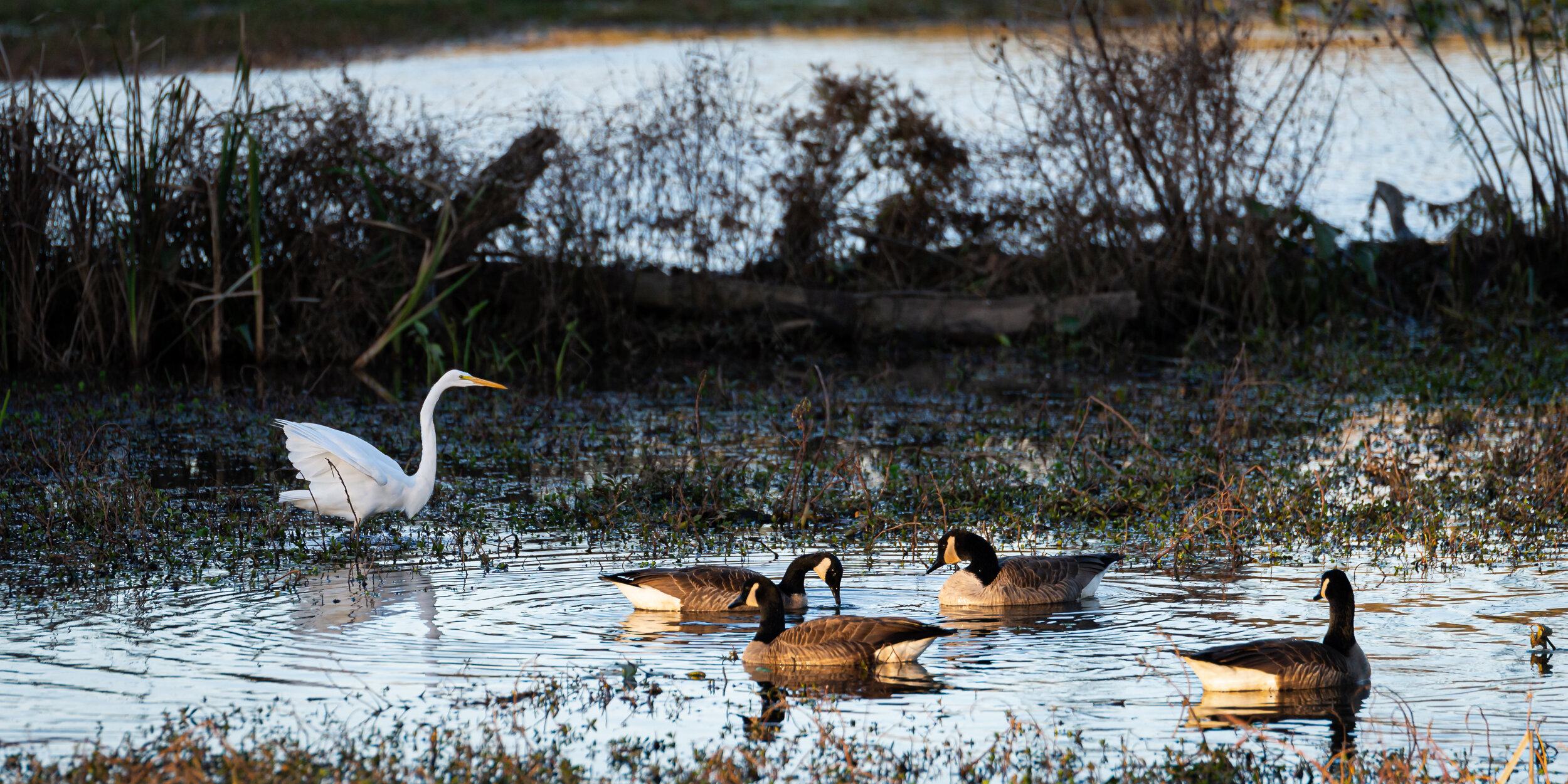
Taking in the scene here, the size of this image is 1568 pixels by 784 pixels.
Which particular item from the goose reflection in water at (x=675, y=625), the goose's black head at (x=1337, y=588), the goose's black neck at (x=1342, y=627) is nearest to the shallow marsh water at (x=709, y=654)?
the goose reflection in water at (x=675, y=625)

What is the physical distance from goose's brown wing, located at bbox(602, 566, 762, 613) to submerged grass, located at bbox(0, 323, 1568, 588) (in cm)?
134

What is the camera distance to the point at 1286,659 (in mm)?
6715

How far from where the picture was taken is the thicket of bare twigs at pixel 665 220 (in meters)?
14.9

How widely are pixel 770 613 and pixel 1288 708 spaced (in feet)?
7.23

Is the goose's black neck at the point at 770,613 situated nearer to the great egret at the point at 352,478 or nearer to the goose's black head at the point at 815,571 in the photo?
the goose's black head at the point at 815,571

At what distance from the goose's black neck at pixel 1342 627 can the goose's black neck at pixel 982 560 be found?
176 centimetres

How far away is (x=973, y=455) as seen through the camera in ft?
37.9

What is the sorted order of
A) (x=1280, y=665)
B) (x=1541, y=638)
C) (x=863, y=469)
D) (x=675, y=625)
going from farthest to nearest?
1. (x=863, y=469)
2. (x=675, y=625)
3. (x=1541, y=638)
4. (x=1280, y=665)

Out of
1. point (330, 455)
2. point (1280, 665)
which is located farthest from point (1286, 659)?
point (330, 455)

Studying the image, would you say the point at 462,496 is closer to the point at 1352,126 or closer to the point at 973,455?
the point at 973,455

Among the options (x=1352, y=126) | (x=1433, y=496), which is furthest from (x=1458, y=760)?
(x=1352, y=126)

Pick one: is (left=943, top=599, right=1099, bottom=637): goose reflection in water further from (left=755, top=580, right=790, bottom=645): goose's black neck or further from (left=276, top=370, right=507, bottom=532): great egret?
(left=276, top=370, right=507, bottom=532): great egret

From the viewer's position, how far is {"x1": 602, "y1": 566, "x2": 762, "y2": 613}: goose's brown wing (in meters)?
8.07

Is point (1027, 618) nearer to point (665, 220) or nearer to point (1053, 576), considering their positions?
point (1053, 576)
